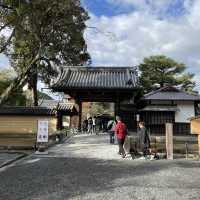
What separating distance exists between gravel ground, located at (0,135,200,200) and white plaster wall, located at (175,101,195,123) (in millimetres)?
17461

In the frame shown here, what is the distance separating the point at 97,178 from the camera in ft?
37.0

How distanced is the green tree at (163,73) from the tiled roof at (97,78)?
72.1 ft

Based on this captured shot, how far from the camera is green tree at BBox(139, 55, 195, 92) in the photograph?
55.7 metres

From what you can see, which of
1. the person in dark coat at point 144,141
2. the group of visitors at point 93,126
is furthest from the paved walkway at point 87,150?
the group of visitors at point 93,126

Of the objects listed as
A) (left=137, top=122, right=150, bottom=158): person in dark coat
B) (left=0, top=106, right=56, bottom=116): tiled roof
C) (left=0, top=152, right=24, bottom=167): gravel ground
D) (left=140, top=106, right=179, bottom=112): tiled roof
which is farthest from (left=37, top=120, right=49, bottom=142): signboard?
(left=0, top=106, right=56, bottom=116): tiled roof

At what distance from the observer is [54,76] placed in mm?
40812

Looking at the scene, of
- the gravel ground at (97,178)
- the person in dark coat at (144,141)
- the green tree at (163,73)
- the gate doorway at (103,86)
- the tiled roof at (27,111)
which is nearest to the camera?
the gravel ground at (97,178)

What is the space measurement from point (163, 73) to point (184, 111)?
24.5 metres

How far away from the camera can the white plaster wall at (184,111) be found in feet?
108

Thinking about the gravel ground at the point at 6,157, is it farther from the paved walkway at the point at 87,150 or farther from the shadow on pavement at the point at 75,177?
the paved walkway at the point at 87,150

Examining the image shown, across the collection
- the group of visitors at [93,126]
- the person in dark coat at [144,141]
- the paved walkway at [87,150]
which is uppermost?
the group of visitors at [93,126]

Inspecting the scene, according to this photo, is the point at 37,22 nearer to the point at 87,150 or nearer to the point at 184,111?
the point at 87,150

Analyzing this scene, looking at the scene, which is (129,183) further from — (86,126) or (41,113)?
(41,113)

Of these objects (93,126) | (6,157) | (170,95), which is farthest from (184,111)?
(6,157)
